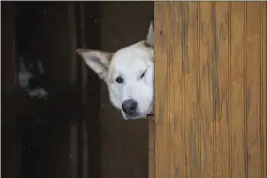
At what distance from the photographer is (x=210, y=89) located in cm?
151

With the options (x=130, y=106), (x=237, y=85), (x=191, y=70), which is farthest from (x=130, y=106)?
(x=237, y=85)

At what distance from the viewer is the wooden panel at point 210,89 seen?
1.49 m

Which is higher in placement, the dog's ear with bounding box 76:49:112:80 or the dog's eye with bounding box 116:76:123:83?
the dog's ear with bounding box 76:49:112:80

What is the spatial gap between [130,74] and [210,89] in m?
0.35

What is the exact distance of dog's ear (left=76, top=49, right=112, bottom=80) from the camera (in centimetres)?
186

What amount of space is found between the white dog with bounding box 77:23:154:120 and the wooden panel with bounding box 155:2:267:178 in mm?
147

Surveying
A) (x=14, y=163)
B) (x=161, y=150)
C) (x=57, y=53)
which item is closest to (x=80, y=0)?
(x=57, y=53)

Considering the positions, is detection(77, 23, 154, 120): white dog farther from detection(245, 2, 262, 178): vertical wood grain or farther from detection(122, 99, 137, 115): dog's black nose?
detection(245, 2, 262, 178): vertical wood grain

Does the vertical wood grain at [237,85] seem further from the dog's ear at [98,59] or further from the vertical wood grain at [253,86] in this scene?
the dog's ear at [98,59]

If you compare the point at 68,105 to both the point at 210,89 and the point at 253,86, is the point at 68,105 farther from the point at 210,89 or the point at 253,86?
the point at 253,86

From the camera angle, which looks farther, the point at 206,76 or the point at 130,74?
the point at 130,74

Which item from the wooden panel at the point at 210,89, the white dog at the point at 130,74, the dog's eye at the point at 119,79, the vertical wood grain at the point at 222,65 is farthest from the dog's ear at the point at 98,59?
the vertical wood grain at the point at 222,65

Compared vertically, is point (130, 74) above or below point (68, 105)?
above

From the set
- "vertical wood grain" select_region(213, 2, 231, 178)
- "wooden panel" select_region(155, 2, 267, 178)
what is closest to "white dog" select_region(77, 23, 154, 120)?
"wooden panel" select_region(155, 2, 267, 178)
